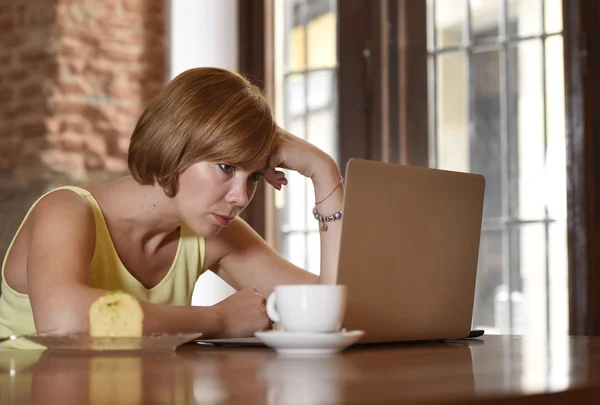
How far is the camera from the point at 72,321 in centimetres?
133

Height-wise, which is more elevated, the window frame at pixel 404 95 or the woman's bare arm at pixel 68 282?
the window frame at pixel 404 95

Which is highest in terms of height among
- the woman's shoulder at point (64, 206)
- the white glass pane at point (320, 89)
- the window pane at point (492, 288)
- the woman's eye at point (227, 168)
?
the white glass pane at point (320, 89)

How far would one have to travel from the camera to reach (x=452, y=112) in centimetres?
338

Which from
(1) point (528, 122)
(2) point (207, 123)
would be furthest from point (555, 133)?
(2) point (207, 123)

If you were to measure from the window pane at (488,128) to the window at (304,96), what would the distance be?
625mm

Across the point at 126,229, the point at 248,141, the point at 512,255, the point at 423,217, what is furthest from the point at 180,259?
the point at 512,255

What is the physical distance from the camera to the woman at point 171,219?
1.41m

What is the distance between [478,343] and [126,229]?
833mm

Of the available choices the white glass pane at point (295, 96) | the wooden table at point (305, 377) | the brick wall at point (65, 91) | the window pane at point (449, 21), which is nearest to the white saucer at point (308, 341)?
the wooden table at point (305, 377)

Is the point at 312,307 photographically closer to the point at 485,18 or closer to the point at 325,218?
the point at 325,218

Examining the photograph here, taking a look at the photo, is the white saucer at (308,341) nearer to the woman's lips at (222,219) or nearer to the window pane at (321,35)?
the woman's lips at (222,219)

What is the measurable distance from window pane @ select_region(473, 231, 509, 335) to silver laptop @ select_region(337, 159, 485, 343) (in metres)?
1.87

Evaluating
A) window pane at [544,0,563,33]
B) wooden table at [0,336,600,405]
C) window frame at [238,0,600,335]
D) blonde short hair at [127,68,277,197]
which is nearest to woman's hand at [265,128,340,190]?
blonde short hair at [127,68,277,197]

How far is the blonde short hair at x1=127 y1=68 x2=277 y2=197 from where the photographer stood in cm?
156
